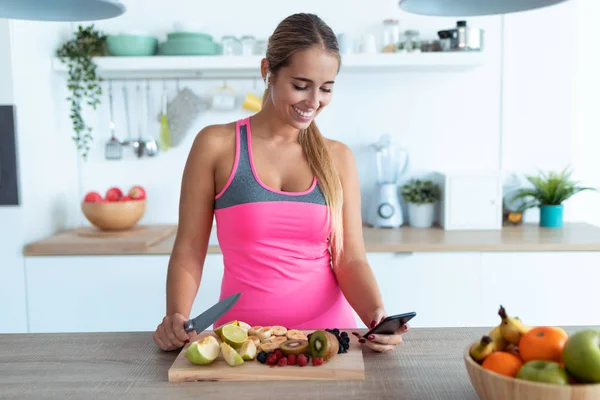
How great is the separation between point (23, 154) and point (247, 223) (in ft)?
4.63

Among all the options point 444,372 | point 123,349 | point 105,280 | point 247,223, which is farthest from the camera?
point 105,280

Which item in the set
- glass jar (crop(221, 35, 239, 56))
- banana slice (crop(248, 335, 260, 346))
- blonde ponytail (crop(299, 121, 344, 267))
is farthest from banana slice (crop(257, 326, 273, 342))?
glass jar (crop(221, 35, 239, 56))

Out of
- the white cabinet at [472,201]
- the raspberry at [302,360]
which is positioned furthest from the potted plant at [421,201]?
the raspberry at [302,360]

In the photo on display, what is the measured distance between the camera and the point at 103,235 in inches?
100

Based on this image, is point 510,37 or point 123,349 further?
point 510,37

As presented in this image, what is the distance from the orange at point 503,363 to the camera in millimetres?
812

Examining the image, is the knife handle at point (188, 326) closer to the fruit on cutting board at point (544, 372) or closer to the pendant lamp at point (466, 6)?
the fruit on cutting board at point (544, 372)

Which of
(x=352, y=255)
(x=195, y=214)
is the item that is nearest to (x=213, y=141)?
(x=195, y=214)

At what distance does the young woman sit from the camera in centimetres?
137

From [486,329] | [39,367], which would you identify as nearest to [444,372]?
[486,329]

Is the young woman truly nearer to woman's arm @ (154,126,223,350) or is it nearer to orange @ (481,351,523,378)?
woman's arm @ (154,126,223,350)

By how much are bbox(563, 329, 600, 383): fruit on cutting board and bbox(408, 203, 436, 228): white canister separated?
1997 millimetres

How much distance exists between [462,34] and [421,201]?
75 centimetres

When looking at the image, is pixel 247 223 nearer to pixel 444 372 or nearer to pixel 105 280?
pixel 444 372
